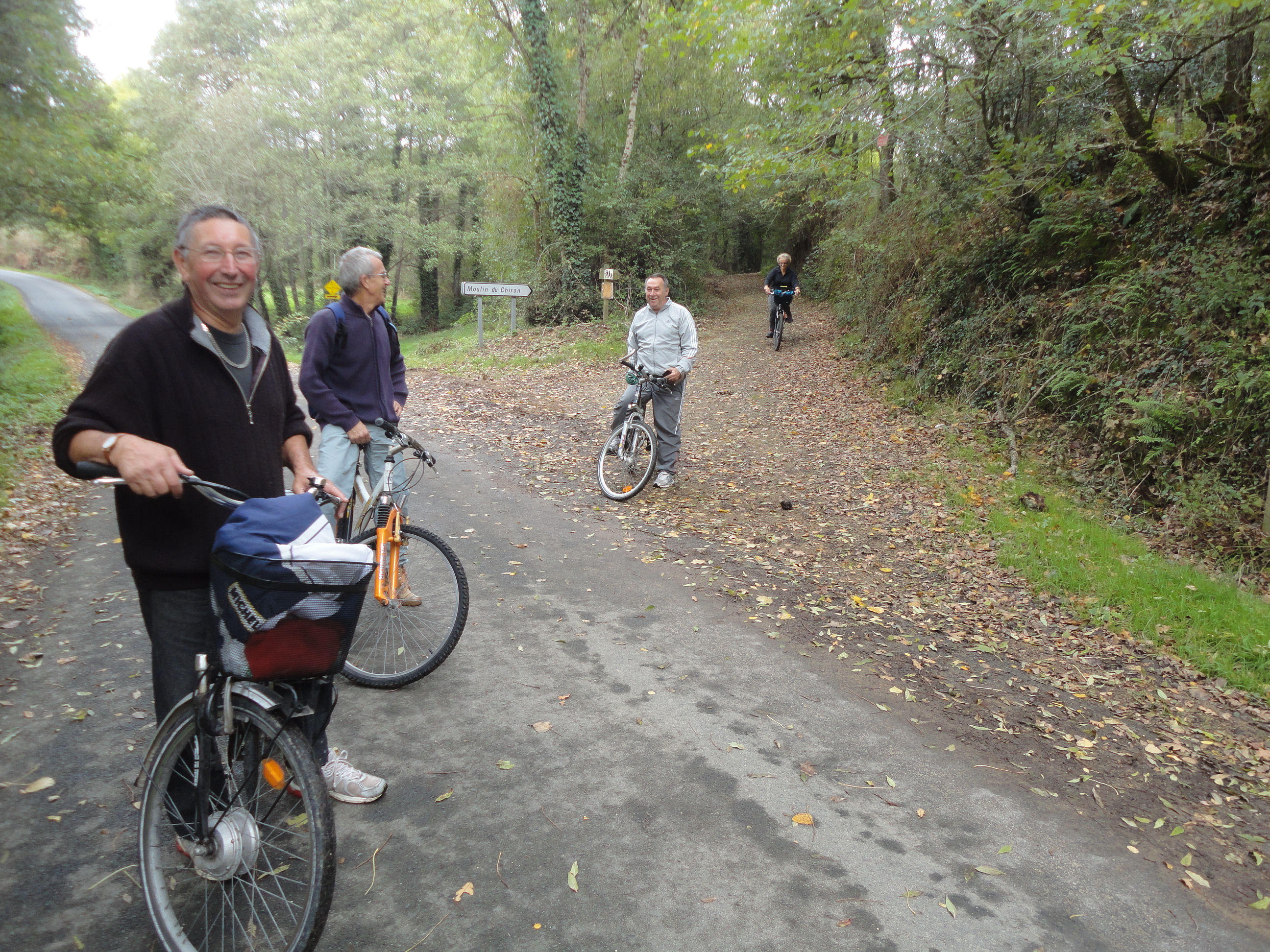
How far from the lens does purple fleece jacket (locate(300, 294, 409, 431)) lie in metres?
4.12

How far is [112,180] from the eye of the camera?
60.8 feet

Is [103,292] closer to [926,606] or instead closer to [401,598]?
[401,598]

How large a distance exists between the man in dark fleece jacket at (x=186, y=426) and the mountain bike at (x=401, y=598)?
142 cm

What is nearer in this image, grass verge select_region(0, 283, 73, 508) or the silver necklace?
the silver necklace

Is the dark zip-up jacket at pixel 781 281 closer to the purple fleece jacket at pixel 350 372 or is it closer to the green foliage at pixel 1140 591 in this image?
the green foliage at pixel 1140 591

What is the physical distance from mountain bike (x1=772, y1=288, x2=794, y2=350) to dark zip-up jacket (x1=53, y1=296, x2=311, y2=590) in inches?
568

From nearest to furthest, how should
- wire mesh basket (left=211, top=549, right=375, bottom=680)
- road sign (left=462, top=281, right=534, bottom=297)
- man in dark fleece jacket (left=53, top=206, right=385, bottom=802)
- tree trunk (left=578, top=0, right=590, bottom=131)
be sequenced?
1. wire mesh basket (left=211, top=549, right=375, bottom=680)
2. man in dark fleece jacket (left=53, top=206, right=385, bottom=802)
3. road sign (left=462, top=281, right=534, bottom=297)
4. tree trunk (left=578, top=0, right=590, bottom=131)

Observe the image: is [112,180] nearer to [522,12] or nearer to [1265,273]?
[522,12]

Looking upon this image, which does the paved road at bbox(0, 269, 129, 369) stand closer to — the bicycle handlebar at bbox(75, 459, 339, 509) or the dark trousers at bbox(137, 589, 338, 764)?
the dark trousers at bbox(137, 589, 338, 764)

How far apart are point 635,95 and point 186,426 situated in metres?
20.1

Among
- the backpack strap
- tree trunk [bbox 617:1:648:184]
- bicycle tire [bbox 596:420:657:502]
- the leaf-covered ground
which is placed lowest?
the leaf-covered ground

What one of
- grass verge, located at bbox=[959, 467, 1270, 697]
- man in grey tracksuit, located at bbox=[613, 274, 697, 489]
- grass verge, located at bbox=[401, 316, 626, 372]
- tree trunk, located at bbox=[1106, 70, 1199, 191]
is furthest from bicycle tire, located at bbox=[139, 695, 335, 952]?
grass verge, located at bbox=[401, 316, 626, 372]

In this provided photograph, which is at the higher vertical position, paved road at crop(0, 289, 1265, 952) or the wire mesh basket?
the wire mesh basket

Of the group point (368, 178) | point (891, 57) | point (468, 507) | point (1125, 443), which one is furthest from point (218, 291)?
point (368, 178)
